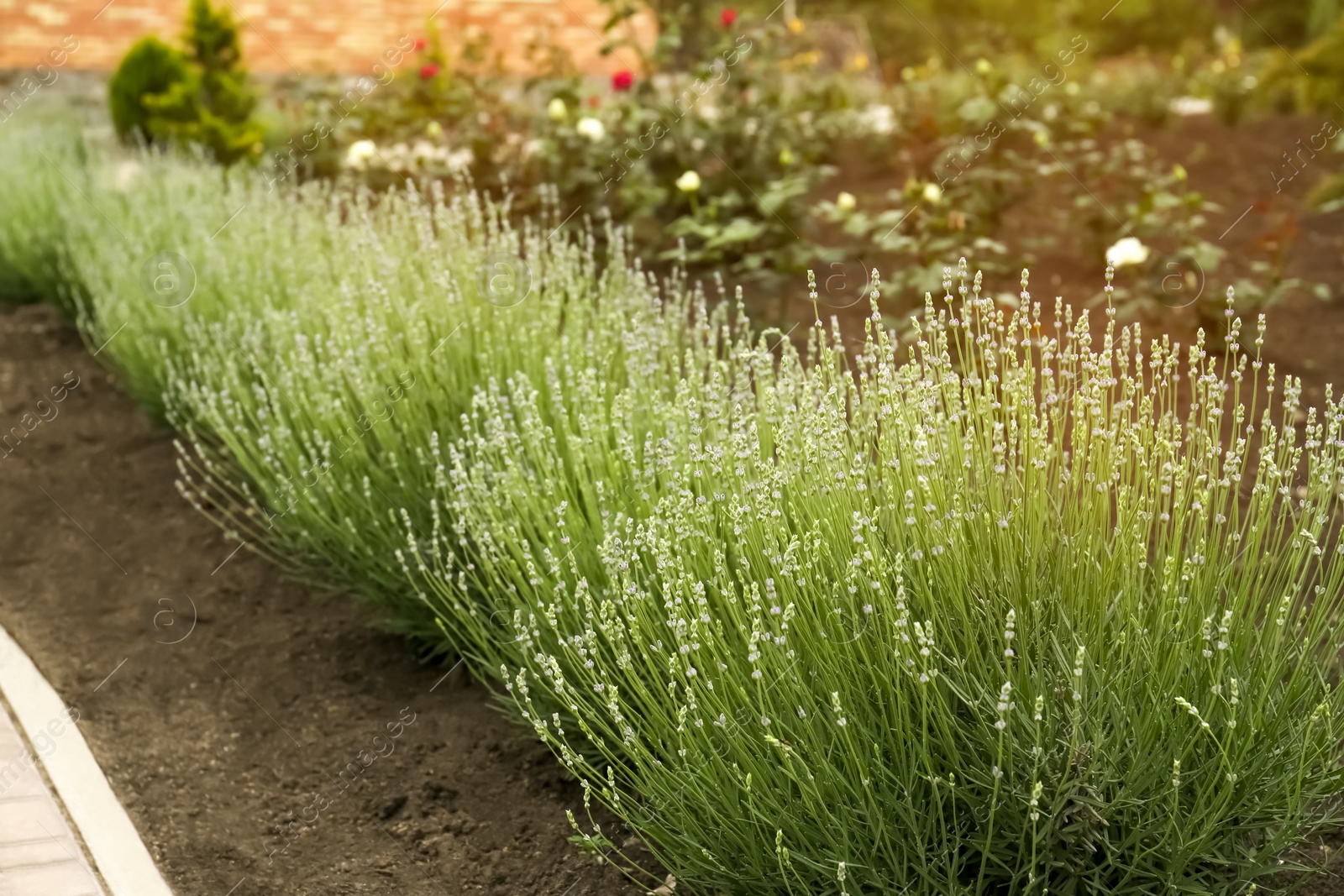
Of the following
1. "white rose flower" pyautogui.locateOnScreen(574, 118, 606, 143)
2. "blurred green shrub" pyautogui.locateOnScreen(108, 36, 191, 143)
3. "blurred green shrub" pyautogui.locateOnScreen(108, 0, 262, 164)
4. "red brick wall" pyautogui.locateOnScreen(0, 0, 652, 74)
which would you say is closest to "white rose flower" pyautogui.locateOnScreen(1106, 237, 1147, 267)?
"white rose flower" pyautogui.locateOnScreen(574, 118, 606, 143)

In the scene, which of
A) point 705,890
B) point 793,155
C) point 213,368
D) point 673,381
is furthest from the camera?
point 793,155

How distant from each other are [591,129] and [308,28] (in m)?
8.03

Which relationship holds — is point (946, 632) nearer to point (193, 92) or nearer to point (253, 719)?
point (253, 719)

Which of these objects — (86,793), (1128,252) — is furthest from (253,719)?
(1128,252)

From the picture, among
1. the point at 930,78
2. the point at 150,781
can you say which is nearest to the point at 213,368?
the point at 150,781

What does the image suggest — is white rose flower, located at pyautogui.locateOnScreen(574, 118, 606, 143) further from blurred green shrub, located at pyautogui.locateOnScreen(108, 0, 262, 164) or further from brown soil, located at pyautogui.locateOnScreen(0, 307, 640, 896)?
blurred green shrub, located at pyautogui.locateOnScreen(108, 0, 262, 164)

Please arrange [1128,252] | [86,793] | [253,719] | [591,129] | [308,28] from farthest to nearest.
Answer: [308,28] < [591,129] < [1128,252] < [253,719] < [86,793]

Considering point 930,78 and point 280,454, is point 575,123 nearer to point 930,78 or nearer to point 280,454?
point 280,454

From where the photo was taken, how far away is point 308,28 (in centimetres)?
1353

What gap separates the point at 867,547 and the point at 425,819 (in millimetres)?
1574

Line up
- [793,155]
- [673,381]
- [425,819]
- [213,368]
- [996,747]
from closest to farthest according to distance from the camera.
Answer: [996,747]
[425,819]
[673,381]
[213,368]
[793,155]

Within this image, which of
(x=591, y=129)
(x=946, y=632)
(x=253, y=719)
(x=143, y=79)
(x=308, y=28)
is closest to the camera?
(x=946, y=632)

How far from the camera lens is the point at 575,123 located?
7266 mm

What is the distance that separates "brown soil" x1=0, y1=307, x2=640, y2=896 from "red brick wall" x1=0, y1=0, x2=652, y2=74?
27.8 ft
